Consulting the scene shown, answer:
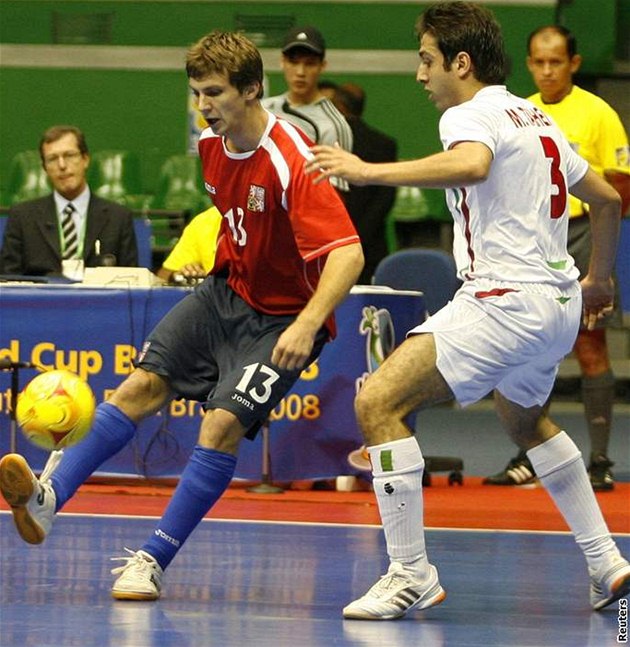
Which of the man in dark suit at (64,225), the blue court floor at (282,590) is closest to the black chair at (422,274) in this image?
the man in dark suit at (64,225)

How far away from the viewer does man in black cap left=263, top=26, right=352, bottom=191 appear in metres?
8.90

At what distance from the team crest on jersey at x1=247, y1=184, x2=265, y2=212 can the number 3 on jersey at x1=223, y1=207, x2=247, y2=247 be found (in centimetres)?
5

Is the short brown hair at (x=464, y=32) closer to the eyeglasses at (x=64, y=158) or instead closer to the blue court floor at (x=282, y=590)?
the blue court floor at (x=282, y=590)

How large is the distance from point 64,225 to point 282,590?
12.8 feet

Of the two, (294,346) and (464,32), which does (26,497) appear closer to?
(294,346)

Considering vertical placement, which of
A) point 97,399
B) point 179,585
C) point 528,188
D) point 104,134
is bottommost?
point 179,585

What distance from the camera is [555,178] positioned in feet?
16.9

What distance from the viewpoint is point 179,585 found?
221 inches

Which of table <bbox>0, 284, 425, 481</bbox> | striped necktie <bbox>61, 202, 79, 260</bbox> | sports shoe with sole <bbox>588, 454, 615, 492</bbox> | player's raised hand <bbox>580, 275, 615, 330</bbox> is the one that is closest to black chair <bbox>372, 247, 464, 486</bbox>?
table <bbox>0, 284, 425, 481</bbox>

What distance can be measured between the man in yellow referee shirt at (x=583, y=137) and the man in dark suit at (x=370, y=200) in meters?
1.66

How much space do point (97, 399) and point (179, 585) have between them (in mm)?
2738

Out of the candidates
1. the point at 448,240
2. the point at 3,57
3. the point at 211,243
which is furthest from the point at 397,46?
the point at 211,243

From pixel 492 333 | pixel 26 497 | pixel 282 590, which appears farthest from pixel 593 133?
pixel 26 497

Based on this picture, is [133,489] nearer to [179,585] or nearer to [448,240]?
[179,585]
